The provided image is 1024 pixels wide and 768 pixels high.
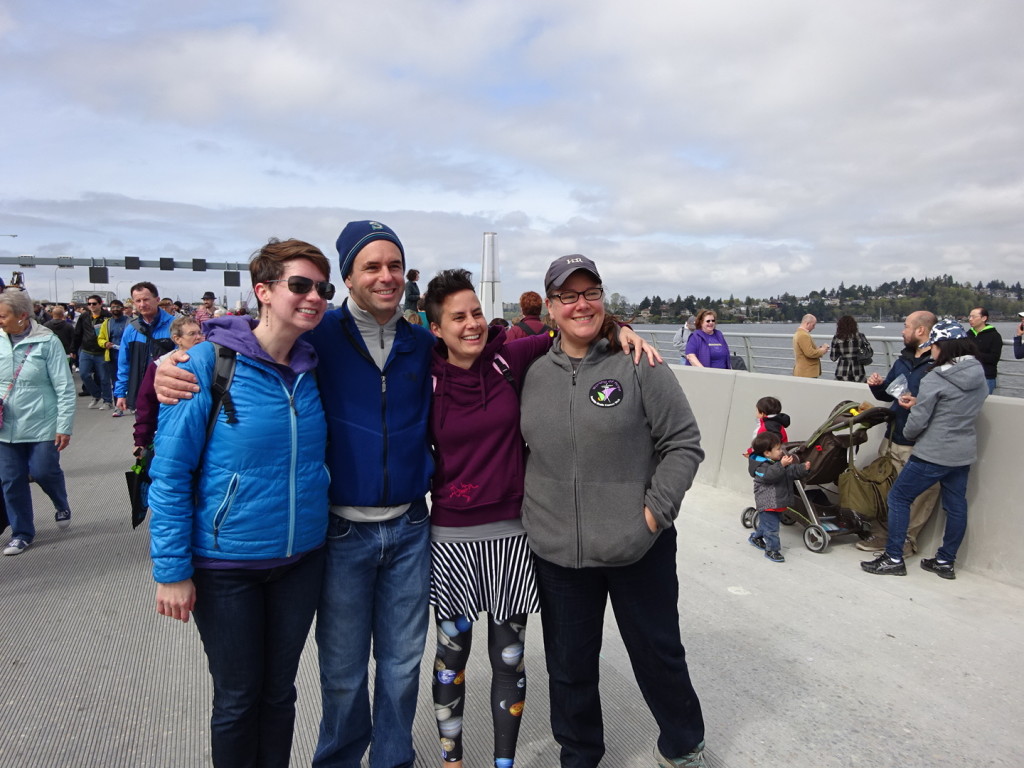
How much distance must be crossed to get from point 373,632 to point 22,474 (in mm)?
4183

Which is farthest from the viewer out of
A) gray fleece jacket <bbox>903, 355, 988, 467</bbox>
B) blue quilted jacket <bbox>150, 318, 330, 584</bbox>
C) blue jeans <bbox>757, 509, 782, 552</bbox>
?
blue jeans <bbox>757, 509, 782, 552</bbox>

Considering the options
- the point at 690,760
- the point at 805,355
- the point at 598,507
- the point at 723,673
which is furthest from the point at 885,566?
the point at 805,355

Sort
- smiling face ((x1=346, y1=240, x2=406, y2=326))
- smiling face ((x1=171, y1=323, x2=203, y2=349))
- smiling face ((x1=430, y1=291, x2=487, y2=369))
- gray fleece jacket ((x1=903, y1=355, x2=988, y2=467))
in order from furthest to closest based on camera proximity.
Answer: smiling face ((x1=171, y1=323, x2=203, y2=349))
gray fleece jacket ((x1=903, y1=355, x2=988, y2=467))
smiling face ((x1=430, y1=291, x2=487, y2=369))
smiling face ((x1=346, y1=240, x2=406, y2=326))

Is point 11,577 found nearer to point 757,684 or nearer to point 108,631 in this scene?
point 108,631

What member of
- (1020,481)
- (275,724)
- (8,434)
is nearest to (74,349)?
(8,434)

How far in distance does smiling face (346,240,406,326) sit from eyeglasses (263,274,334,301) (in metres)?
0.14

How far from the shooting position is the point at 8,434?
16.3 ft

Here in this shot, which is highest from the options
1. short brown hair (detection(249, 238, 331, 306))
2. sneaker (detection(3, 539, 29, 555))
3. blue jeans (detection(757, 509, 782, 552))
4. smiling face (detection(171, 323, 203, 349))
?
short brown hair (detection(249, 238, 331, 306))

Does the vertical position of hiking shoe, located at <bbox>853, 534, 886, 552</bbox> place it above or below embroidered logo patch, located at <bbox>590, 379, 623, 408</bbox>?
below

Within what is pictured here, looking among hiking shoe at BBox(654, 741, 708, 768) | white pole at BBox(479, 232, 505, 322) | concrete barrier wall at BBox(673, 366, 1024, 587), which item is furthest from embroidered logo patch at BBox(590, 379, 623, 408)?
white pole at BBox(479, 232, 505, 322)

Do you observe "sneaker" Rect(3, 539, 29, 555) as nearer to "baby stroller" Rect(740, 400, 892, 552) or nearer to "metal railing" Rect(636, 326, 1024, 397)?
"baby stroller" Rect(740, 400, 892, 552)

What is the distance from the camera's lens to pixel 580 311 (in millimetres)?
2447

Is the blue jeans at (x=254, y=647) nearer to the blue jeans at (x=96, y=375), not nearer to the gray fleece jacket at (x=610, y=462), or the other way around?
the gray fleece jacket at (x=610, y=462)

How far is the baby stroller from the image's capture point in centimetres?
505
